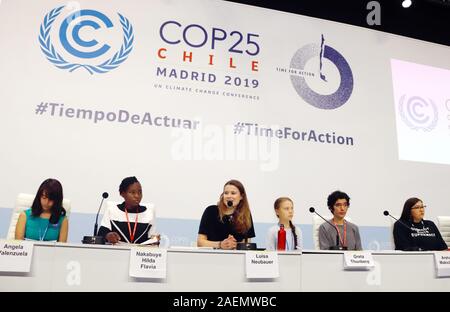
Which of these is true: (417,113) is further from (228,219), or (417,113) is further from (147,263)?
(147,263)

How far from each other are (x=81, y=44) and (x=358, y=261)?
8.50 ft

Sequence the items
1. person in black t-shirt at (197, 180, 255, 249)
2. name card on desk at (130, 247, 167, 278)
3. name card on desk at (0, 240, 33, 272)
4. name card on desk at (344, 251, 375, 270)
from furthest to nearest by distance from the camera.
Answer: person in black t-shirt at (197, 180, 255, 249)
name card on desk at (344, 251, 375, 270)
name card on desk at (130, 247, 167, 278)
name card on desk at (0, 240, 33, 272)

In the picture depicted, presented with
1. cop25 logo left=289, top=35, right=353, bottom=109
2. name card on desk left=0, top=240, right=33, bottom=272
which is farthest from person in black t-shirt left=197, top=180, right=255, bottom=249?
name card on desk left=0, top=240, right=33, bottom=272

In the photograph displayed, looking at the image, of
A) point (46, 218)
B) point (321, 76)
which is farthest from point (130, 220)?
point (321, 76)

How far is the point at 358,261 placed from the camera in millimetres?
2039

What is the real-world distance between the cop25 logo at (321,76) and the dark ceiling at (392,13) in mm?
340

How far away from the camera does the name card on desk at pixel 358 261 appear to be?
2.02m

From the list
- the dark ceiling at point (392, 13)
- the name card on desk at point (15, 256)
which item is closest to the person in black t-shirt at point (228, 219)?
the name card on desk at point (15, 256)

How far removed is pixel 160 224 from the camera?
3.17 m

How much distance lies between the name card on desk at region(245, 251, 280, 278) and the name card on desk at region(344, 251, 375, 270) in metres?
0.39

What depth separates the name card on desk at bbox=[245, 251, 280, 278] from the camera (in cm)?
185

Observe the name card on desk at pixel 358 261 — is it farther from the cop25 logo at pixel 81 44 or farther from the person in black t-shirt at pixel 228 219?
the cop25 logo at pixel 81 44

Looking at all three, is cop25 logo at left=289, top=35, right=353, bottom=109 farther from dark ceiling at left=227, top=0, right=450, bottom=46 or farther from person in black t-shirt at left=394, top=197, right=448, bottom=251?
person in black t-shirt at left=394, top=197, right=448, bottom=251
